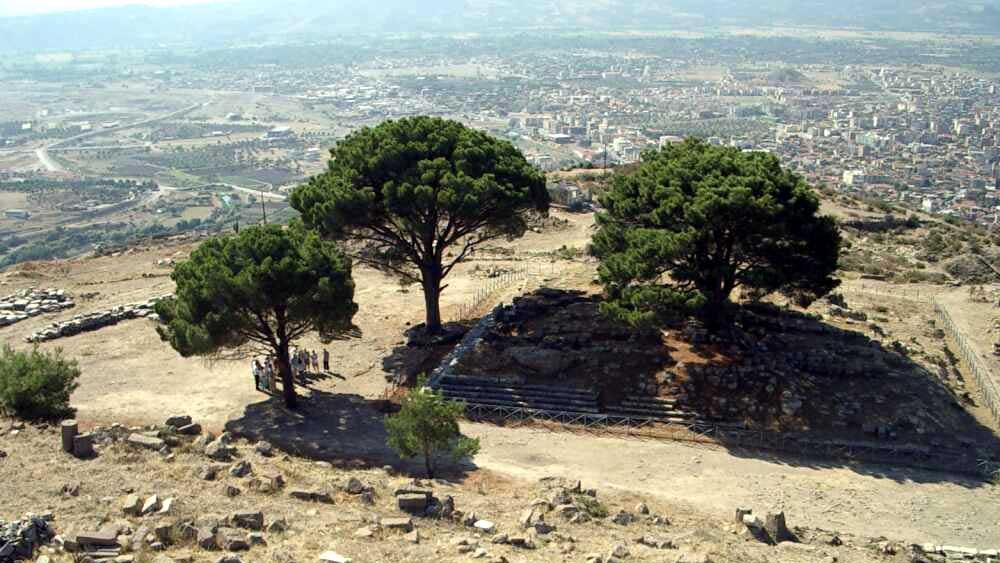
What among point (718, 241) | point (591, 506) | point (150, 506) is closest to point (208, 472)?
point (150, 506)

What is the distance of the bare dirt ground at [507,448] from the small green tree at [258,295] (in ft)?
8.38

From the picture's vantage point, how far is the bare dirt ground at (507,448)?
25906 mm

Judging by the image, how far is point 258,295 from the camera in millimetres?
30438

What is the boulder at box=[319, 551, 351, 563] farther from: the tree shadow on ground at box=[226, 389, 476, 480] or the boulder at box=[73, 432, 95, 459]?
the boulder at box=[73, 432, 95, 459]

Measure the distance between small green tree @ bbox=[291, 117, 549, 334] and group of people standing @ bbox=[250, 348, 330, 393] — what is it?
15.8 ft

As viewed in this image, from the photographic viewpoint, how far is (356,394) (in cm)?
3462

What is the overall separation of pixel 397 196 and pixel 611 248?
28.6 ft

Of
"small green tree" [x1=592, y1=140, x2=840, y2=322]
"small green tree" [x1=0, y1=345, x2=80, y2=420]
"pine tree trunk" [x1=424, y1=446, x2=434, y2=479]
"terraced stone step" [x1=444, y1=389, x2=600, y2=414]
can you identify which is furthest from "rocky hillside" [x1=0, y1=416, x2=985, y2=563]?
"small green tree" [x1=592, y1=140, x2=840, y2=322]

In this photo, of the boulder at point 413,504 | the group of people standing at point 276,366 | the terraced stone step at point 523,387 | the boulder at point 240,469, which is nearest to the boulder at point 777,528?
the boulder at point 413,504

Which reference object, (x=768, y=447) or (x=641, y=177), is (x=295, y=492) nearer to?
(x=768, y=447)

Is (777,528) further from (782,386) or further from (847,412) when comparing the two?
(782,386)

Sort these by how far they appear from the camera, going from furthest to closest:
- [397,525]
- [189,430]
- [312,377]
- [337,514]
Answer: [312,377], [189,430], [337,514], [397,525]

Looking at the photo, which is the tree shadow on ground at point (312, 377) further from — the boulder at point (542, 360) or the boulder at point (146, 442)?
the boulder at point (146, 442)

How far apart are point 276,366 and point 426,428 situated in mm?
11756
